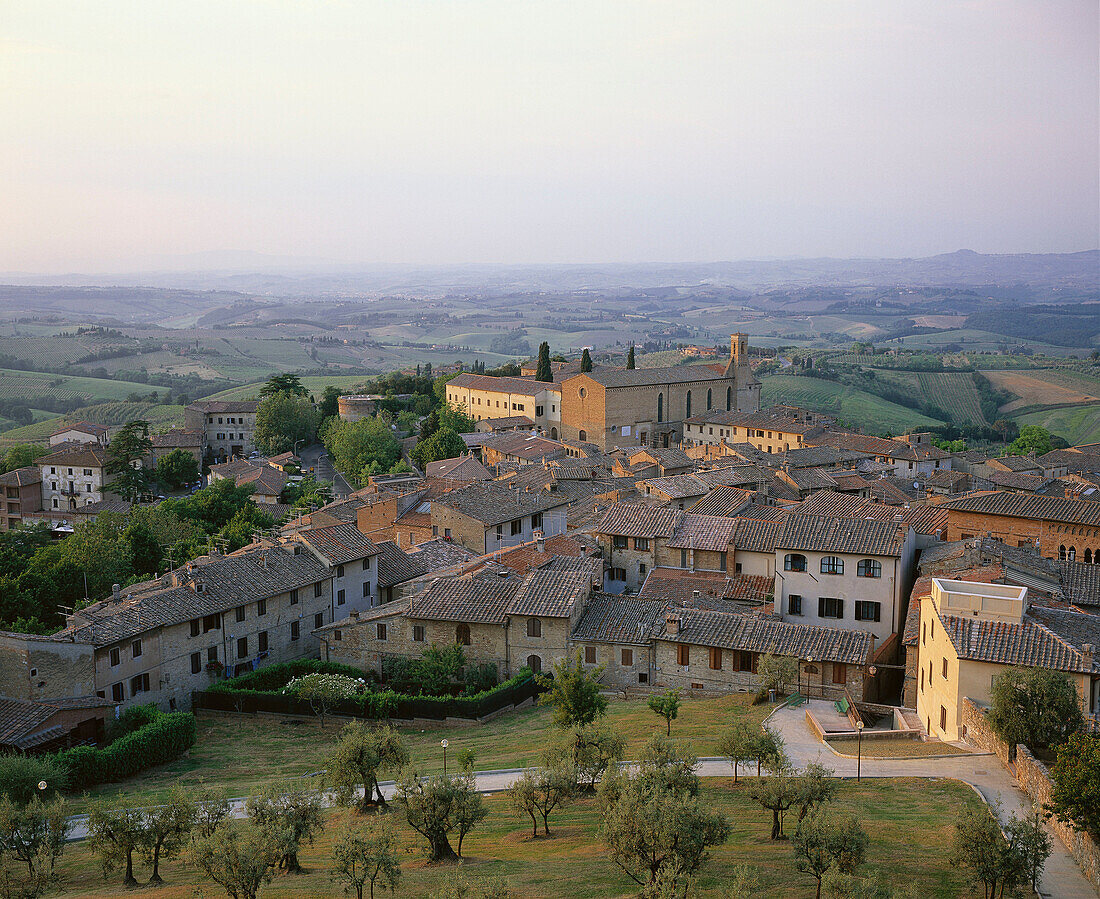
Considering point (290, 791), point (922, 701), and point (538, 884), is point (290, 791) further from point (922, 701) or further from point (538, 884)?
point (922, 701)

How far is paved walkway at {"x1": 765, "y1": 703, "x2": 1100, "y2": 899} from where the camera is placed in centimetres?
1598

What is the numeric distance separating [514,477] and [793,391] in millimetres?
104996

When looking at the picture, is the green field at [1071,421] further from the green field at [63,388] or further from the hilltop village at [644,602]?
the green field at [63,388]

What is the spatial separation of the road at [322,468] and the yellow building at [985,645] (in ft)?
170

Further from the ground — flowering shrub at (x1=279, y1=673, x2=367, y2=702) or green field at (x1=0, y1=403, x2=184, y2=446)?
flowering shrub at (x1=279, y1=673, x2=367, y2=702)

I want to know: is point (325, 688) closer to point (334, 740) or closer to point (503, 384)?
point (334, 740)

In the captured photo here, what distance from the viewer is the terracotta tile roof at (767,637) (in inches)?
1156

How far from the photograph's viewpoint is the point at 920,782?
20547mm

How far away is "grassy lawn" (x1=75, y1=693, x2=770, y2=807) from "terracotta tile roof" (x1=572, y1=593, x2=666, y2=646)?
85.5 inches

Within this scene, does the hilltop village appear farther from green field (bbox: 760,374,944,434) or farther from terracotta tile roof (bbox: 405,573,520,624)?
green field (bbox: 760,374,944,434)

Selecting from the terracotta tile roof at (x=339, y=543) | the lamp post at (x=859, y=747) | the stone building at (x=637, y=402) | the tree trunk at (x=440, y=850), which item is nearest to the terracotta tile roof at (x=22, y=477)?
the stone building at (x=637, y=402)

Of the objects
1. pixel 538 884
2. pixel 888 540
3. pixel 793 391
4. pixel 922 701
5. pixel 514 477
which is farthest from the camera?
pixel 793 391

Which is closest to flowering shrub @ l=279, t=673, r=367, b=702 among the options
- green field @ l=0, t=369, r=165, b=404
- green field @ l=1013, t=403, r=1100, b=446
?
green field @ l=1013, t=403, r=1100, b=446

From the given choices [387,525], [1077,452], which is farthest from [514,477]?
[1077,452]
